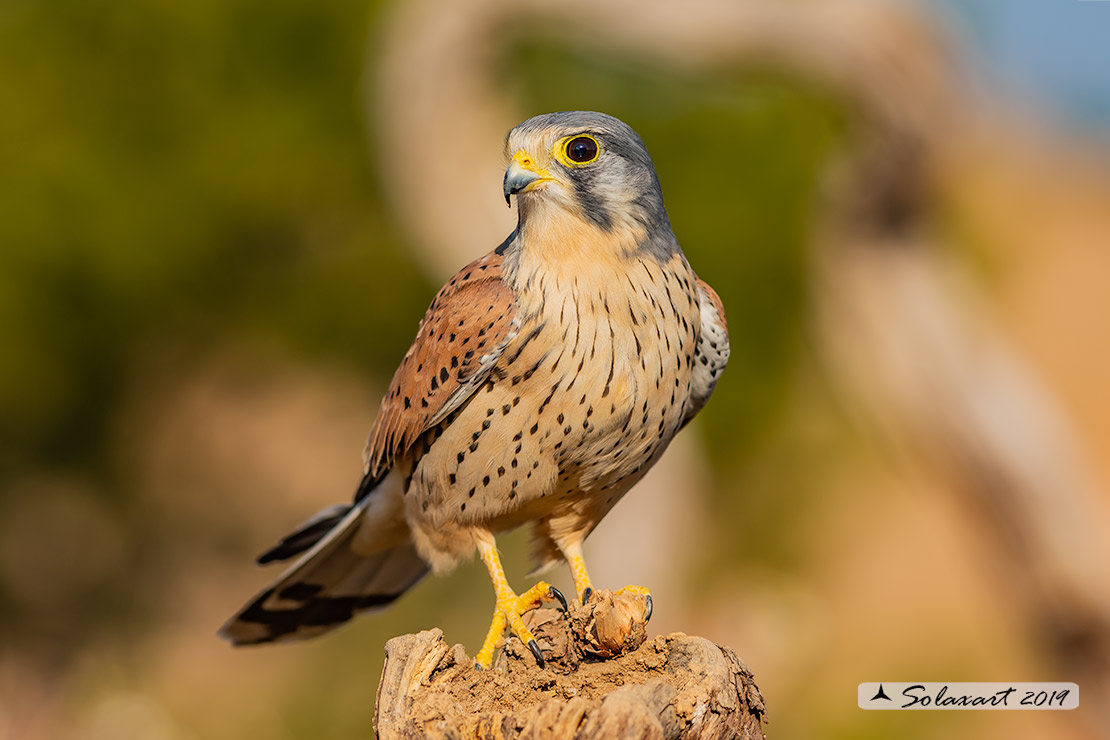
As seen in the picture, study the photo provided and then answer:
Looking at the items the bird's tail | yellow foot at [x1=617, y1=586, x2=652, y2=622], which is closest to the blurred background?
the bird's tail

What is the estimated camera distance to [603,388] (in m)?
3.07

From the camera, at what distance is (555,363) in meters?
3.08

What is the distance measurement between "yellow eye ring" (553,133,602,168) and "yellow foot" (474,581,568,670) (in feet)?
4.04

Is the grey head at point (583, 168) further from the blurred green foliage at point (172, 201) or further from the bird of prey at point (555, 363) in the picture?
the blurred green foliage at point (172, 201)

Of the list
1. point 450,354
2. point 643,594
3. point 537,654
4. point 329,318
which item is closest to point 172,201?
point 329,318

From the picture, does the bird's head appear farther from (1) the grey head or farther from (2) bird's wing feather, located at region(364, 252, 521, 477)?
(2) bird's wing feather, located at region(364, 252, 521, 477)

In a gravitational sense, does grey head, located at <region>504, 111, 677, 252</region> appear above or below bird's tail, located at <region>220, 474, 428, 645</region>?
above

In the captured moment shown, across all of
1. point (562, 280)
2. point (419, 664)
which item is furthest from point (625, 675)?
point (562, 280)

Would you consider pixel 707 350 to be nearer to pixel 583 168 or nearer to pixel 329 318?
pixel 583 168

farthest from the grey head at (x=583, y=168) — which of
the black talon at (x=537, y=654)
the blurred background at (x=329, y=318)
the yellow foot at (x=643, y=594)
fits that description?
the blurred background at (x=329, y=318)

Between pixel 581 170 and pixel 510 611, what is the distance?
1.27 m

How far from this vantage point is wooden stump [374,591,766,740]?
2463mm

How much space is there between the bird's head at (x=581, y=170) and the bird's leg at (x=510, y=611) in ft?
3.51

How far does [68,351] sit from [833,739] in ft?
23.8
